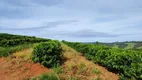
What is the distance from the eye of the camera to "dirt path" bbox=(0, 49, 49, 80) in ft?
52.9

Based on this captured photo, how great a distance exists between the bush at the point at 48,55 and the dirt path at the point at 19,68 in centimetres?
40

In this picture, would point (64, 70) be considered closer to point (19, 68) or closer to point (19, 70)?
point (19, 70)

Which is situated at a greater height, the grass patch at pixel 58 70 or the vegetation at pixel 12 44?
the vegetation at pixel 12 44

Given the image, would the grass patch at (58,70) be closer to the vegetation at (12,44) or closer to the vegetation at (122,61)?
the vegetation at (122,61)

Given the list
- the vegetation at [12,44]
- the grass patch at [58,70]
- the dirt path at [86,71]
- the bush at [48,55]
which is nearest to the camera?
the dirt path at [86,71]

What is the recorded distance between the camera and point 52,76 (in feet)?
47.2

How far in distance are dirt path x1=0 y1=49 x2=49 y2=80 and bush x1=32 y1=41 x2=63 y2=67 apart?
1.32ft

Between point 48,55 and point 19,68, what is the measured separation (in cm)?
217

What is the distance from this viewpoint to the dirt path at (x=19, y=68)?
52.9 ft

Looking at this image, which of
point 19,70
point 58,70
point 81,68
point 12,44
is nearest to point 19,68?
point 19,70

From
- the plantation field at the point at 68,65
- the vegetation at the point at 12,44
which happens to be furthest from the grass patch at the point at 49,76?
the vegetation at the point at 12,44

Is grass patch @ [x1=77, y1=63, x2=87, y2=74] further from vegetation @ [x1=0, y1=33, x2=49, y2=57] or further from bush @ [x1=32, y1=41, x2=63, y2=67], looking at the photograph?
vegetation @ [x1=0, y1=33, x2=49, y2=57]

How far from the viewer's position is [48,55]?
1684 centimetres

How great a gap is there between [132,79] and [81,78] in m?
3.05
